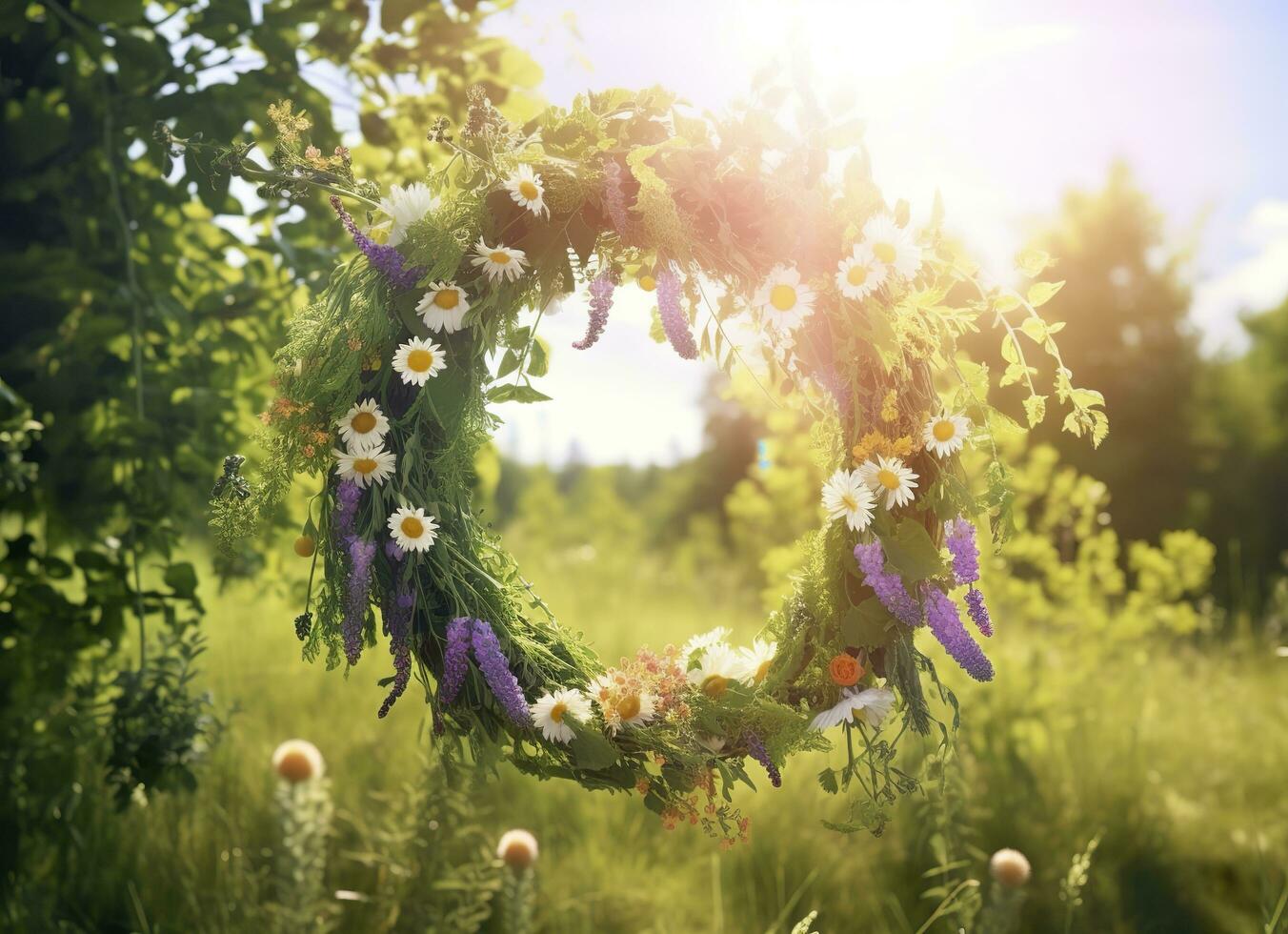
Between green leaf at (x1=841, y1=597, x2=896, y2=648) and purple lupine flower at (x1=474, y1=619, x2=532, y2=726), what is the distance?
62 cm

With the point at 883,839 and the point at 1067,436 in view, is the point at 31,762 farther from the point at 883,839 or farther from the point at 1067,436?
the point at 1067,436

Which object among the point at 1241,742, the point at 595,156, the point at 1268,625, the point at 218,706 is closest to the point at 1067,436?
the point at 1268,625

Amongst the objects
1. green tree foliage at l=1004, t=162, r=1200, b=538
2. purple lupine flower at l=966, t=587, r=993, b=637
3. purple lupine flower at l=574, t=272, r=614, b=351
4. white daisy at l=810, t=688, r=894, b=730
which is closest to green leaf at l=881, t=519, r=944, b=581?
purple lupine flower at l=966, t=587, r=993, b=637

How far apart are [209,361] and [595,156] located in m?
1.71

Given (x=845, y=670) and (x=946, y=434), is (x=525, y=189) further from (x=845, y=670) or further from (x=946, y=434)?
(x=845, y=670)

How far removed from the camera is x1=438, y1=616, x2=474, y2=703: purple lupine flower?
178 centimetres

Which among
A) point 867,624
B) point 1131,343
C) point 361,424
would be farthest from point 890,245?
point 1131,343

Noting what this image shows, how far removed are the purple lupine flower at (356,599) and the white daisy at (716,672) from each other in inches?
25.7

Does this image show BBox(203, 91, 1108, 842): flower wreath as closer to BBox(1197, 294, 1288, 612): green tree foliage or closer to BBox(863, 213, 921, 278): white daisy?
BBox(863, 213, 921, 278): white daisy

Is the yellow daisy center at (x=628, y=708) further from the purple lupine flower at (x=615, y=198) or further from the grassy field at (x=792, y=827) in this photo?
the purple lupine flower at (x=615, y=198)

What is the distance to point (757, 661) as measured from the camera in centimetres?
204

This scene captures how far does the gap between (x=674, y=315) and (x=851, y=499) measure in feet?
1.57

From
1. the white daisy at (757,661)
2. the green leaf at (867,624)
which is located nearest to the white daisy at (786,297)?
the green leaf at (867,624)

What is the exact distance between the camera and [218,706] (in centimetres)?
405
